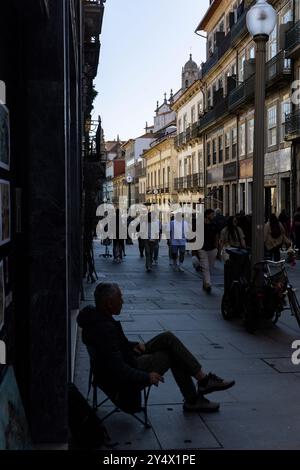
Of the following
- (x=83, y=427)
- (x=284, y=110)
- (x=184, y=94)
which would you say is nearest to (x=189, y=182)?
(x=184, y=94)

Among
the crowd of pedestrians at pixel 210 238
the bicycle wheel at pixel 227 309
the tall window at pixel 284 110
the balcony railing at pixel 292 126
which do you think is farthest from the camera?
the tall window at pixel 284 110

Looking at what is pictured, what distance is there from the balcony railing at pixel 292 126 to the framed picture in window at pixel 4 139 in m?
22.3

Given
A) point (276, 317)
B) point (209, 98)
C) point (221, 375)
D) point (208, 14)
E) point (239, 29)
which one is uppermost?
point (208, 14)

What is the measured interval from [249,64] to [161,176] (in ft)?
117

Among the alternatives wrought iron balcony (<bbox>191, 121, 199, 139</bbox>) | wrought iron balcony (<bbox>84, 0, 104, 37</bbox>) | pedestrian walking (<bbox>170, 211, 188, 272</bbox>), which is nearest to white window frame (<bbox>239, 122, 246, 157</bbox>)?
wrought iron balcony (<bbox>191, 121, 199, 139</bbox>)

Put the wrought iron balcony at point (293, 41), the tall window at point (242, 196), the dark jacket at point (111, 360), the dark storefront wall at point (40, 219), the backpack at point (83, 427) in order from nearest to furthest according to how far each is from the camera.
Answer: the dark storefront wall at point (40, 219)
the backpack at point (83, 427)
the dark jacket at point (111, 360)
the wrought iron balcony at point (293, 41)
the tall window at point (242, 196)

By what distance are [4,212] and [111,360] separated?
1478 mm

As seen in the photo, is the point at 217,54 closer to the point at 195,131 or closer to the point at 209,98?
the point at 209,98

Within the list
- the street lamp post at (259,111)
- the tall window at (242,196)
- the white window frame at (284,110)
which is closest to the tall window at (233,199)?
the tall window at (242,196)

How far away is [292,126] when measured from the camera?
84.5 feet

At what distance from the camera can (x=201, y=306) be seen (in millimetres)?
11172

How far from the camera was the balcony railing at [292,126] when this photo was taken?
25.2 metres

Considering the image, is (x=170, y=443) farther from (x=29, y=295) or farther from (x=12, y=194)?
(x=12, y=194)

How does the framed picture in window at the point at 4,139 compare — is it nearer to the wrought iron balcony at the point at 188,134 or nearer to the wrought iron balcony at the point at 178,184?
the wrought iron balcony at the point at 188,134
